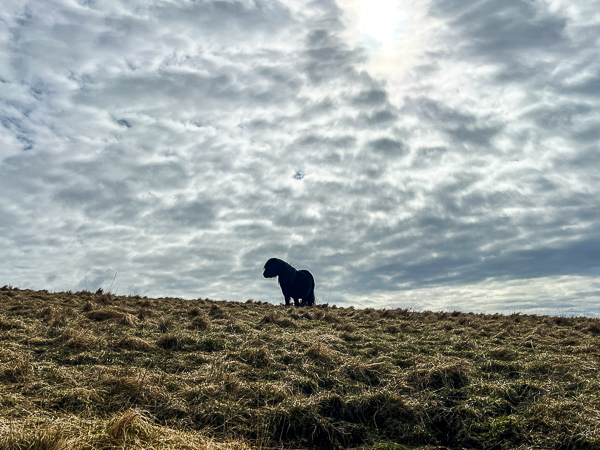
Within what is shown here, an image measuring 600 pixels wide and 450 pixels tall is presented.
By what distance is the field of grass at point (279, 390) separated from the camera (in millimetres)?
5293


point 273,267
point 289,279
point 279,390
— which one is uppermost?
point 273,267

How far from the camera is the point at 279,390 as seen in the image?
6.49m

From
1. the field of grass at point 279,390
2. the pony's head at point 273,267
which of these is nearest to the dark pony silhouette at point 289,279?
the pony's head at point 273,267

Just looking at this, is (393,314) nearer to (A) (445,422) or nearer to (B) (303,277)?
(B) (303,277)

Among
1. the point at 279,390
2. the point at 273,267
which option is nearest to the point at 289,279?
the point at 273,267

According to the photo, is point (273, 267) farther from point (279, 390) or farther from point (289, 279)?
point (279, 390)

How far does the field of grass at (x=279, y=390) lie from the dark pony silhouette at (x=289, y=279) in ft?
33.8

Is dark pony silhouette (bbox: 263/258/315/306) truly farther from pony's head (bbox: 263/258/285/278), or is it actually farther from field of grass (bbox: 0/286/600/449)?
field of grass (bbox: 0/286/600/449)

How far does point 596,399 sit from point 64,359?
9338mm

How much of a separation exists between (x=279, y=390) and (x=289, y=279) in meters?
14.6

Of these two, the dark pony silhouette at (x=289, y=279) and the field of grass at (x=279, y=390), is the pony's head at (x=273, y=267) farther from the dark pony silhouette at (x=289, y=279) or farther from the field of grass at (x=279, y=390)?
the field of grass at (x=279, y=390)

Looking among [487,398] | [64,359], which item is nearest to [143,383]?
[64,359]

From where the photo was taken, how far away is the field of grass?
5.29 meters

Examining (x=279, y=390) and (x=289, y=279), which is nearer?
(x=279, y=390)
